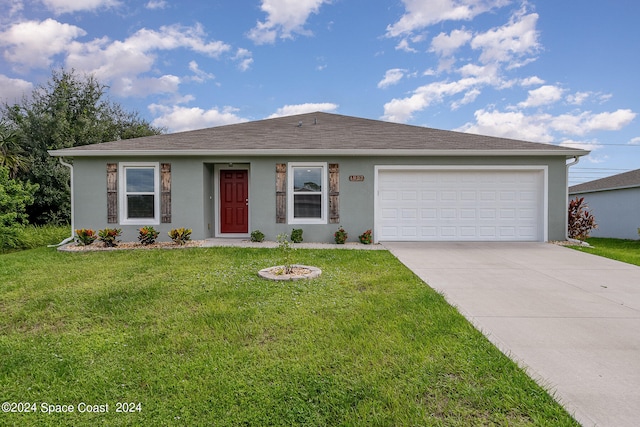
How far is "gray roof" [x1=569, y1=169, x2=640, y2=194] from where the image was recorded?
12.7 metres

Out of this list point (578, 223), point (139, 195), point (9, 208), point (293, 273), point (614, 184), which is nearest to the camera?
point (293, 273)

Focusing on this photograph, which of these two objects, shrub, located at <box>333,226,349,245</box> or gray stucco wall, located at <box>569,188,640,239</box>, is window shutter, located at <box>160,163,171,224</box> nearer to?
shrub, located at <box>333,226,349,245</box>

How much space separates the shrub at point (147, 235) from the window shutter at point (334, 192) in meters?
4.71

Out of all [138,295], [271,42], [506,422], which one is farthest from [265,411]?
[271,42]

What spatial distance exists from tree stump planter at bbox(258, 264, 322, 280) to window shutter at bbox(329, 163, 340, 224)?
10.6 ft

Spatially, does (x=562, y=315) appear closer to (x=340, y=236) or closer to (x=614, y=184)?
(x=340, y=236)

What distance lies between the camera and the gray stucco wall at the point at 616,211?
40.4 ft

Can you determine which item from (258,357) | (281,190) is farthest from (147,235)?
(258,357)

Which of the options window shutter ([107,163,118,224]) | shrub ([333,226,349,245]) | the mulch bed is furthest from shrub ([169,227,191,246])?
shrub ([333,226,349,245])

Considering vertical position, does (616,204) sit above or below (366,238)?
above

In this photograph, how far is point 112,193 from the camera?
8.58 meters

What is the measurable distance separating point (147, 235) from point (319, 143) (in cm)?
521

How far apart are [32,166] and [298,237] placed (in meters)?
13.5

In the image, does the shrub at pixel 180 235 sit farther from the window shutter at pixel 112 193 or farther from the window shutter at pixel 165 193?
the window shutter at pixel 112 193
